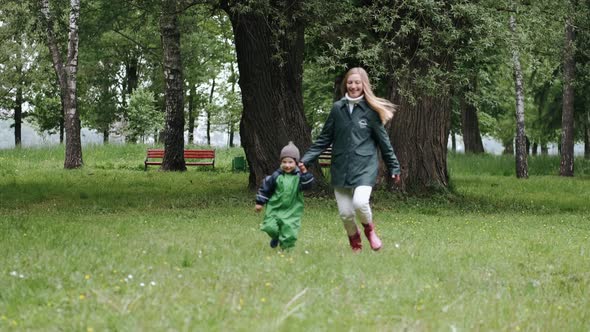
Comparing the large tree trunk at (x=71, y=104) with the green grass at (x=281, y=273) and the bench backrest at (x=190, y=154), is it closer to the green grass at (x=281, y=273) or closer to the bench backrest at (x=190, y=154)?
the bench backrest at (x=190, y=154)

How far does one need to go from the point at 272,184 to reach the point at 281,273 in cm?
185

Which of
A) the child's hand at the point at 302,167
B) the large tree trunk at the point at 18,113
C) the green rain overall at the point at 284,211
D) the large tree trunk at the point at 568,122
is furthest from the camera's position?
the large tree trunk at the point at 18,113

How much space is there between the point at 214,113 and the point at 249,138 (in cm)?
4186

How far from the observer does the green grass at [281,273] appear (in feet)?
18.2

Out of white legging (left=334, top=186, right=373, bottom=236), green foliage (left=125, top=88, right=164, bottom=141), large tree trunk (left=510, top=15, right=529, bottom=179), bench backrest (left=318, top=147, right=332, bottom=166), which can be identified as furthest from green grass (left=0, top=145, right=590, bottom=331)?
green foliage (left=125, top=88, right=164, bottom=141)

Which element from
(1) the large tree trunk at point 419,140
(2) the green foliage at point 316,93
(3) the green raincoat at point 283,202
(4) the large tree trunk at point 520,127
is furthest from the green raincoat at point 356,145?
(2) the green foliage at point 316,93

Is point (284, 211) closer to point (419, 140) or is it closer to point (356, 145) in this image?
point (356, 145)

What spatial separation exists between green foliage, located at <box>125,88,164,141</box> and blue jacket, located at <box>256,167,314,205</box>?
145ft

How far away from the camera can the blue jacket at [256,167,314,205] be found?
870 cm

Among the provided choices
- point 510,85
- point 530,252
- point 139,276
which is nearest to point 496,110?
point 510,85

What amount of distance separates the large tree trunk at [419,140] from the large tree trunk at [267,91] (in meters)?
2.12

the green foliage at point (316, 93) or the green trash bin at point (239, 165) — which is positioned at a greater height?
the green foliage at point (316, 93)

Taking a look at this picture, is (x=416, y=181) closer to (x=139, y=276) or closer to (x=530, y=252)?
(x=530, y=252)

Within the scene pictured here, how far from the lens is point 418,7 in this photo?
1594 cm
